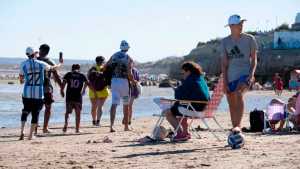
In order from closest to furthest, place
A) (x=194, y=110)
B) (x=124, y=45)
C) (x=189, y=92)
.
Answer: (x=194, y=110) < (x=189, y=92) < (x=124, y=45)

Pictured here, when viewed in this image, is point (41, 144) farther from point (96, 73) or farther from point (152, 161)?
point (96, 73)

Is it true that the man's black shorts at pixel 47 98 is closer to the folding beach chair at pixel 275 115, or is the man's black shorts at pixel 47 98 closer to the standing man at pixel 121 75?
the standing man at pixel 121 75

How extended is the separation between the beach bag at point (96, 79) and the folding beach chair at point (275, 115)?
3.74 meters

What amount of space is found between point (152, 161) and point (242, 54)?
232 centimetres

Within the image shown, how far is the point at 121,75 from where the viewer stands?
12078mm

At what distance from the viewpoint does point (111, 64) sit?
12109mm

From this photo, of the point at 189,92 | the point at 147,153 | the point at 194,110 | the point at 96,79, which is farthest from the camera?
the point at 96,79

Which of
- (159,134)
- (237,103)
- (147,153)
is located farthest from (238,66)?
(147,153)

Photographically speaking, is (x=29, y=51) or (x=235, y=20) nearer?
(x=235, y=20)

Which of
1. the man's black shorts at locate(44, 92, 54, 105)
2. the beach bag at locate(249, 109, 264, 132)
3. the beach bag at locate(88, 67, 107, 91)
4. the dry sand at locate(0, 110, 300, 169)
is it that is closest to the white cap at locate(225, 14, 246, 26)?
the dry sand at locate(0, 110, 300, 169)

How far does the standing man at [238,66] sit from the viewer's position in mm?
8977

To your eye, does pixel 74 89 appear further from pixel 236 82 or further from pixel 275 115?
pixel 236 82

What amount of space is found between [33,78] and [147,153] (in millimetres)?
2993

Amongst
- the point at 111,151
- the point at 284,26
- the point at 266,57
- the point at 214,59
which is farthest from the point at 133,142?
the point at 284,26
